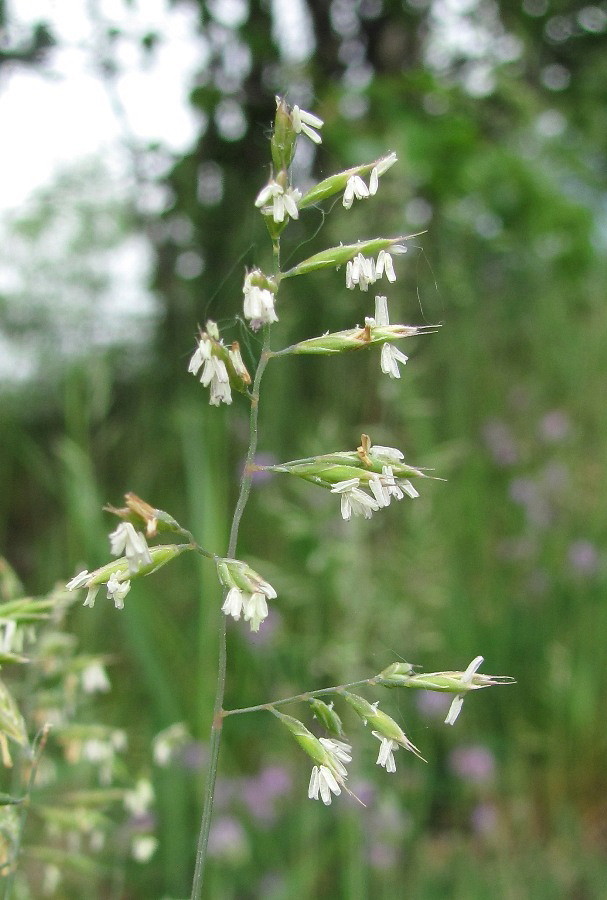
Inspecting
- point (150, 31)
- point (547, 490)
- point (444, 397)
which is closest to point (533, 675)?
point (547, 490)

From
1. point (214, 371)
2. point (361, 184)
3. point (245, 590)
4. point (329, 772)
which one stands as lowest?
point (329, 772)

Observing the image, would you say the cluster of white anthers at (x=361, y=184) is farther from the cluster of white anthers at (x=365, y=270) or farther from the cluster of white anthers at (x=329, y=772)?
the cluster of white anthers at (x=329, y=772)

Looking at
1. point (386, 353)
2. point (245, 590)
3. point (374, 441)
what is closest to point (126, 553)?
point (245, 590)

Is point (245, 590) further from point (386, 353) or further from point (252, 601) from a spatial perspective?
point (386, 353)

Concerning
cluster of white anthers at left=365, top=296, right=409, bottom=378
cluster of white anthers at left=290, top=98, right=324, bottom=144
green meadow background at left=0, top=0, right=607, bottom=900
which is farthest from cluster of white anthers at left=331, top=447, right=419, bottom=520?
green meadow background at left=0, top=0, right=607, bottom=900

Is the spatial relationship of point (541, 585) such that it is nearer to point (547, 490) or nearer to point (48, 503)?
point (547, 490)

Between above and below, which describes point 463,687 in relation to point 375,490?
below
